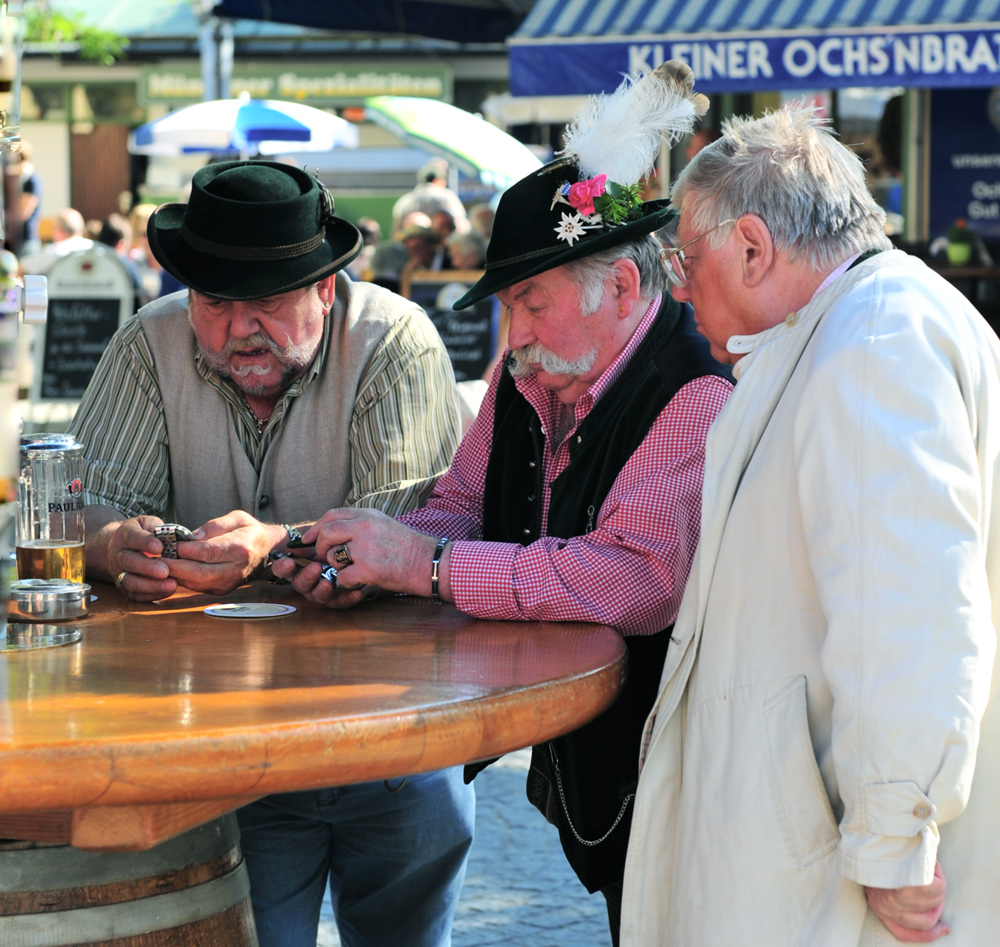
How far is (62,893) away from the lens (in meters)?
1.68

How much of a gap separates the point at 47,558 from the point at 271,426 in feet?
2.04

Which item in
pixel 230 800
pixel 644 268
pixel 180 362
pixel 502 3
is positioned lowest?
pixel 230 800

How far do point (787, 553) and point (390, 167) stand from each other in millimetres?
16811

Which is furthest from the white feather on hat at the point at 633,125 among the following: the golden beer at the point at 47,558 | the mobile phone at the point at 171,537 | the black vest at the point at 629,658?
the golden beer at the point at 47,558

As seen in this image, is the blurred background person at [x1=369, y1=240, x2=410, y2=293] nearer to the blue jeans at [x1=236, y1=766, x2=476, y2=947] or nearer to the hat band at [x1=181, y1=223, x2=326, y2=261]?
the hat band at [x1=181, y1=223, x2=326, y2=261]

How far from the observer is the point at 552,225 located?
2260 millimetres

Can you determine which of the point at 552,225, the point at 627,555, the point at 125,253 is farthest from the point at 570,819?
the point at 125,253

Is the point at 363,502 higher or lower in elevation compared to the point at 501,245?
lower

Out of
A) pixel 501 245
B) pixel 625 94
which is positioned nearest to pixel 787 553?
pixel 501 245

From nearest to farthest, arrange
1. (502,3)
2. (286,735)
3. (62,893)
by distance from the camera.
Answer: (286,735), (62,893), (502,3)

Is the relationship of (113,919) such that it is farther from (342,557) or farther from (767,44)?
(767,44)

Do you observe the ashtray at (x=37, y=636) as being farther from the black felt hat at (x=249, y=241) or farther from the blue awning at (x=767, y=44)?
the blue awning at (x=767, y=44)

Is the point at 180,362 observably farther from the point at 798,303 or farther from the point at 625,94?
the point at 798,303

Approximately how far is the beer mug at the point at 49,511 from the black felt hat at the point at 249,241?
47 cm
